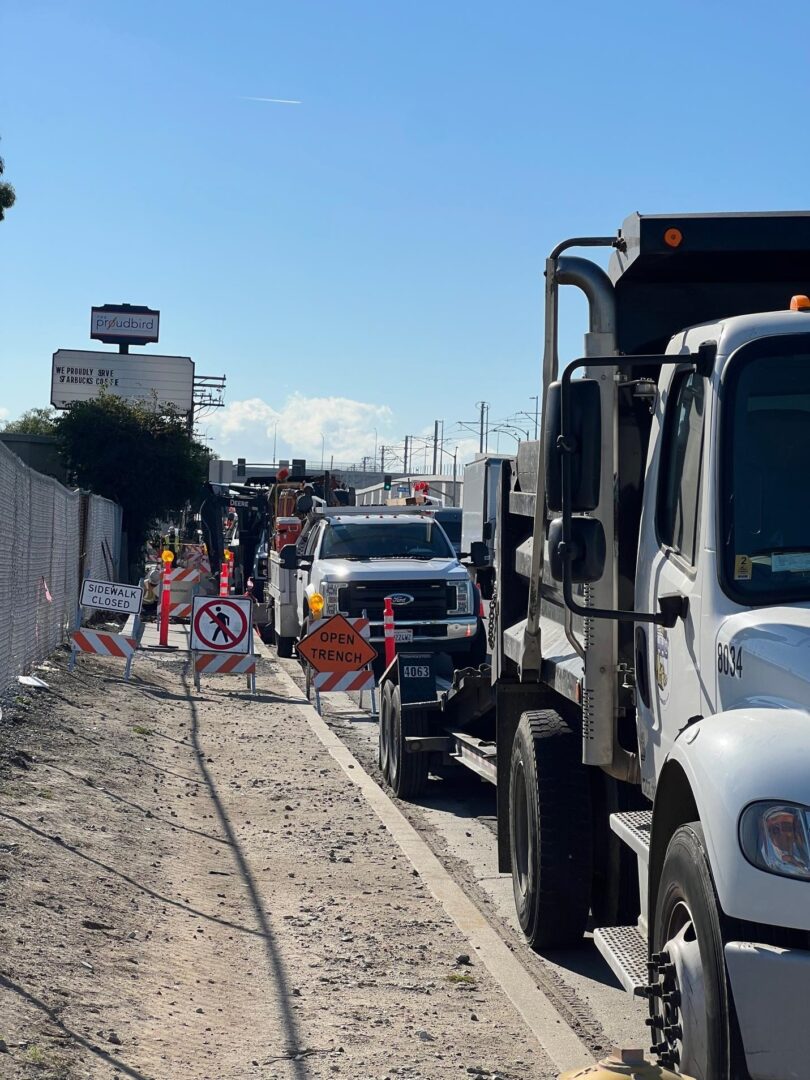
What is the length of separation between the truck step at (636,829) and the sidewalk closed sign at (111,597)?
12418mm

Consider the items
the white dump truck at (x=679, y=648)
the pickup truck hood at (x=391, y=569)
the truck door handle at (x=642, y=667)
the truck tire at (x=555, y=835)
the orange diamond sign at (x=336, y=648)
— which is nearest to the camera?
the white dump truck at (x=679, y=648)

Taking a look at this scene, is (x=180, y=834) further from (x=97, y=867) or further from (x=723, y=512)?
(x=723, y=512)

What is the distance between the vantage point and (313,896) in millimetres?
7812

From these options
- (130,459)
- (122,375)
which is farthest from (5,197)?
(122,375)

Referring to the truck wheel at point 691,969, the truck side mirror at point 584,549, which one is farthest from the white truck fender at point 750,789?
the truck side mirror at point 584,549

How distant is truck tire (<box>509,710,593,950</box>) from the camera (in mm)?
6453

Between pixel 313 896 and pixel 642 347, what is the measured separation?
3.59 meters

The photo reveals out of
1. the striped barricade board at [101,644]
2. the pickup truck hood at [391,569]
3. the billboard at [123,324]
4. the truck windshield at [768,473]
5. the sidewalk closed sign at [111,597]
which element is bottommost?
the striped barricade board at [101,644]

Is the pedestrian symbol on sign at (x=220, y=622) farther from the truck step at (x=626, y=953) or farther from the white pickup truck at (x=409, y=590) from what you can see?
the truck step at (x=626, y=953)

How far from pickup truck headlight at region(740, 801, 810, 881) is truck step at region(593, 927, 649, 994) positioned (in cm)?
108

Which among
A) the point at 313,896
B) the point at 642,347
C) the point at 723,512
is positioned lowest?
the point at 313,896

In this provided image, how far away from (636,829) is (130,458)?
38.0m

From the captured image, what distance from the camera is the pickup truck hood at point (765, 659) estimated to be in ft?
13.0

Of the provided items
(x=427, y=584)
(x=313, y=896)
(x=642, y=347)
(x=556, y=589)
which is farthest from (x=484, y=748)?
(x=427, y=584)
